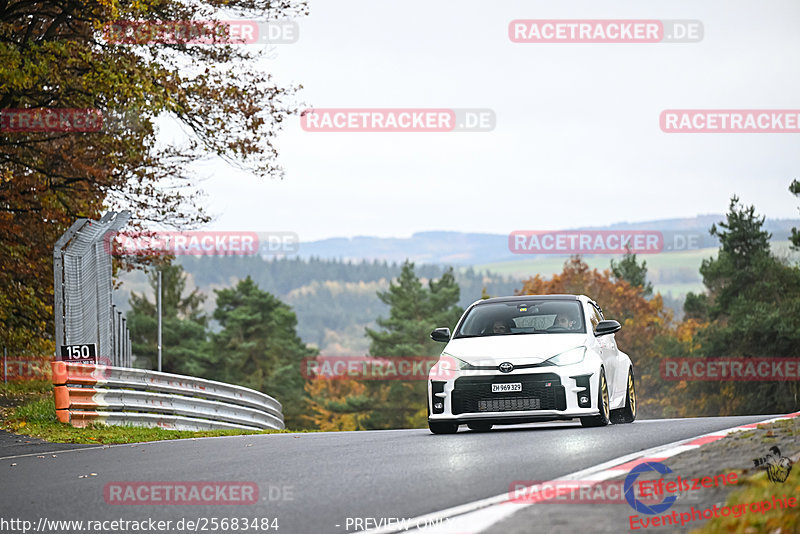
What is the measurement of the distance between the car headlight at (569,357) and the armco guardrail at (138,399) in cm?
785

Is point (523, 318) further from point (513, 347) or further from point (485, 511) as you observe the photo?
point (485, 511)

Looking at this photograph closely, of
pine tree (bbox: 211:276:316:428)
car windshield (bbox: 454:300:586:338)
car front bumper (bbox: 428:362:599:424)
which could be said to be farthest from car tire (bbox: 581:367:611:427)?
pine tree (bbox: 211:276:316:428)

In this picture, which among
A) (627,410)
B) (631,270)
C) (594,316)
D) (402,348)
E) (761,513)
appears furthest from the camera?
(631,270)

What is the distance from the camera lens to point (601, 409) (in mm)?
12594

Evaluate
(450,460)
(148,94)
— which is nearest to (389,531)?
(450,460)

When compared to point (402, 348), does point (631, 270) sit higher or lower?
higher

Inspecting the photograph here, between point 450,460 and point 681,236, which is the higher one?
point 681,236

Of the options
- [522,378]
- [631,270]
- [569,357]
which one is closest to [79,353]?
[522,378]

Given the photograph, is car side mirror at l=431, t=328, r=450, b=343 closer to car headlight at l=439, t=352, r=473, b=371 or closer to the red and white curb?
car headlight at l=439, t=352, r=473, b=371

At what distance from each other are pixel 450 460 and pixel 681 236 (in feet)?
132

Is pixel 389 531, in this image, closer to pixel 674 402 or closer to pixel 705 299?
pixel 674 402

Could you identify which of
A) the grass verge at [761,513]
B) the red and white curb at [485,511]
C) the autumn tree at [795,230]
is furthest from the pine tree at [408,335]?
the grass verge at [761,513]

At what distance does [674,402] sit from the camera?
262ft

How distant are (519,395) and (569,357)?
78 cm
